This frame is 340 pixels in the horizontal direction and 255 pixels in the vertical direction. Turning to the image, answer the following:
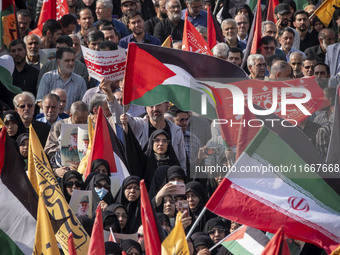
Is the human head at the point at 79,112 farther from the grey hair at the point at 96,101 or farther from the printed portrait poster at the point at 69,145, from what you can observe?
the printed portrait poster at the point at 69,145

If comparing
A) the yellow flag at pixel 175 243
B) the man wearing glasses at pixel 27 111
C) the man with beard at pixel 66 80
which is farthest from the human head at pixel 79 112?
the yellow flag at pixel 175 243

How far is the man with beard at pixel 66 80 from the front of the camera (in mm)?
15812

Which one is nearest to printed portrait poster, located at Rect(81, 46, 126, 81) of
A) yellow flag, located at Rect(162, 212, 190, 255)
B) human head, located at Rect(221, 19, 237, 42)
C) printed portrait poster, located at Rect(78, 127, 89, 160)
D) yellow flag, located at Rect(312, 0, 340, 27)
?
printed portrait poster, located at Rect(78, 127, 89, 160)

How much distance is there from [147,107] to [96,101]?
0.61 meters

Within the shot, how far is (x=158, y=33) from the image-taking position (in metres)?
18.0

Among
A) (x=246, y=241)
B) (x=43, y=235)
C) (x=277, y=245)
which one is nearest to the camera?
(x=277, y=245)

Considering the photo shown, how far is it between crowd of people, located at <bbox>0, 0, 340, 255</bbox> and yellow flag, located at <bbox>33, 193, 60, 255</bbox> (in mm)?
864

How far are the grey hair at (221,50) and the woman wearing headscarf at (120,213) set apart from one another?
4.06 m

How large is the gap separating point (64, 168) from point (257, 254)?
3.00 m

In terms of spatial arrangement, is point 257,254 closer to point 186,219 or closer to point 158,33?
point 186,219

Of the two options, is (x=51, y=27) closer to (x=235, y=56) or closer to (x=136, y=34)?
(x=136, y=34)

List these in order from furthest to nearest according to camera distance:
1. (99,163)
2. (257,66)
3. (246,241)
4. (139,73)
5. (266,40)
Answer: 1. (266,40)
2. (257,66)
3. (99,163)
4. (139,73)
5. (246,241)

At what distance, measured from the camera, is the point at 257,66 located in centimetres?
1554

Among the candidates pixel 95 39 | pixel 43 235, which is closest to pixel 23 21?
pixel 95 39
